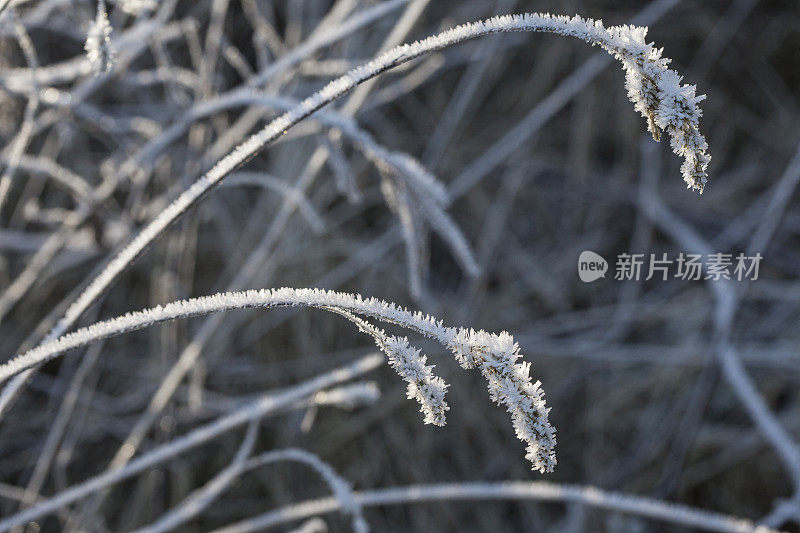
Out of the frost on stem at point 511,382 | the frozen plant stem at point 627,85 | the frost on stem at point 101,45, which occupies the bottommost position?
the frost on stem at point 511,382

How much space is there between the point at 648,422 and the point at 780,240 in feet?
1.34

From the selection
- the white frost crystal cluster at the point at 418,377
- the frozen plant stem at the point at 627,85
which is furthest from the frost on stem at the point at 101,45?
the white frost crystal cluster at the point at 418,377

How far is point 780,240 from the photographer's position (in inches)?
48.8

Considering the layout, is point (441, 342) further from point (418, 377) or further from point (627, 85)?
point (627, 85)

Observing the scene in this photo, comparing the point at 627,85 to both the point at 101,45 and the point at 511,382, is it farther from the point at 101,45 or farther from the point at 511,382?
the point at 101,45

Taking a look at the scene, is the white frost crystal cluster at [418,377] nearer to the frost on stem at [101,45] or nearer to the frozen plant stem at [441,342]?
the frozen plant stem at [441,342]

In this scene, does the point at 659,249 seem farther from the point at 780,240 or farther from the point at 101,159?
the point at 101,159

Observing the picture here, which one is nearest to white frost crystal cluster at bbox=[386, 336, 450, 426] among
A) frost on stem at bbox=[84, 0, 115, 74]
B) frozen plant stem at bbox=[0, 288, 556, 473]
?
frozen plant stem at bbox=[0, 288, 556, 473]

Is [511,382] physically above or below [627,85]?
below

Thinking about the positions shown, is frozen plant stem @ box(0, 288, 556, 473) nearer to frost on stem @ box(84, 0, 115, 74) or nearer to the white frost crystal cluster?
the white frost crystal cluster

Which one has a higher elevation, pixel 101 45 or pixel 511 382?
pixel 101 45

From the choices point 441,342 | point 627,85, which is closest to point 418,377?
point 441,342

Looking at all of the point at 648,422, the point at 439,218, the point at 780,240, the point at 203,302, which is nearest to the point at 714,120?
the point at 780,240

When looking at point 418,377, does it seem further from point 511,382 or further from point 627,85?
point 627,85
